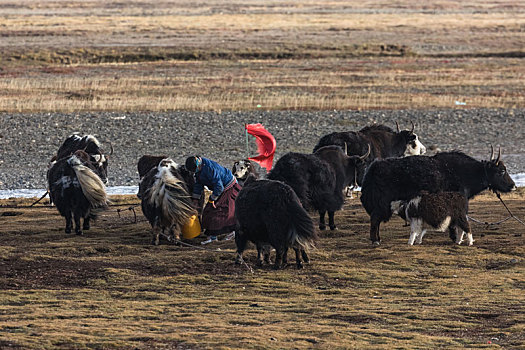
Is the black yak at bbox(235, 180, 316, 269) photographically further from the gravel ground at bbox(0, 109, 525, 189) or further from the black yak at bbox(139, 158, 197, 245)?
the gravel ground at bbox(0, 109, 525, 189)

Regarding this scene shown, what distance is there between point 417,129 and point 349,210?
38.4 feet

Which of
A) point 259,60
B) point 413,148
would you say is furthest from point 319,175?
point 259,60

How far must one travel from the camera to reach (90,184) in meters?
13.2

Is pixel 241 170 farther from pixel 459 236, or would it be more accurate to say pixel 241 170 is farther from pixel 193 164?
pixel 459 236

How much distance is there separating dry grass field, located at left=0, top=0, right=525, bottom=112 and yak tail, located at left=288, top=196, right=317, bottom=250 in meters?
20.1

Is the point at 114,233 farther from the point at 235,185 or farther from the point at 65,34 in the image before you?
the point at 65,34

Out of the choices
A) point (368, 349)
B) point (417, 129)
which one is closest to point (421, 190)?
point (368, 349)

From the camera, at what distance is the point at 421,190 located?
496 inches

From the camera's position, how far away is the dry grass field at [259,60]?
32844mm

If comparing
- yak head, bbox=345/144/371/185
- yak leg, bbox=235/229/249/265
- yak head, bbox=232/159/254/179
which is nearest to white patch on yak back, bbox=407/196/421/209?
yak head, bbox=345/144/371/185

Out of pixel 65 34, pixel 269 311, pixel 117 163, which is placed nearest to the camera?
pixel 269 311

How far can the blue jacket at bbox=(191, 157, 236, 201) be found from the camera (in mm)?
12688

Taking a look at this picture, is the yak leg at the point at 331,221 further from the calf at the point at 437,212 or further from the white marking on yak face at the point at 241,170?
the white marking on yak face at the point at 241,170

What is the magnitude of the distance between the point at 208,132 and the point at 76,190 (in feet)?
43.1
